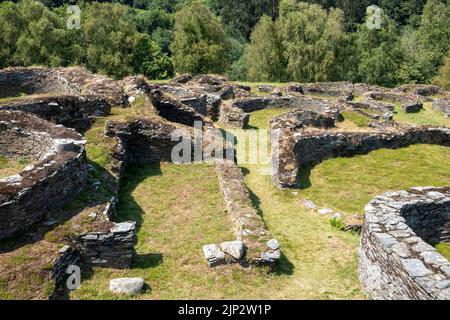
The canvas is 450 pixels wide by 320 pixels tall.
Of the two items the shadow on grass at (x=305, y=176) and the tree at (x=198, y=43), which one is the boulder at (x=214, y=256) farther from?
the tree at (x=198, y=43)

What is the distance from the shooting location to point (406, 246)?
385 inches

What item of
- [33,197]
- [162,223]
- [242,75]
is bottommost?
[242,75]

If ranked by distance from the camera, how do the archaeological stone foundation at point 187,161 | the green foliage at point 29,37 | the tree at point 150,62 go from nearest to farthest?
the archaeological stone foundation at point 187,161, the green foliage at point 29,37, the tree at point 150,62

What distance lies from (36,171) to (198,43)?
45978 millimetres

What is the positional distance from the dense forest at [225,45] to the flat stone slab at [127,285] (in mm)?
43494

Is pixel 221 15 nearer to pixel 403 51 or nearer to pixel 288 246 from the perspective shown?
pixel 403 51

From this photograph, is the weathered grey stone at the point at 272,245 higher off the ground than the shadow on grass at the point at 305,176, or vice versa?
the weathered grey stone at the point at 272,245

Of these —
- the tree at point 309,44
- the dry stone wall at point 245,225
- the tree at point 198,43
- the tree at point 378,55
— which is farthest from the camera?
the tree at point 378,55

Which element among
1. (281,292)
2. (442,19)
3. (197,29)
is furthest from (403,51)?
(281,292)

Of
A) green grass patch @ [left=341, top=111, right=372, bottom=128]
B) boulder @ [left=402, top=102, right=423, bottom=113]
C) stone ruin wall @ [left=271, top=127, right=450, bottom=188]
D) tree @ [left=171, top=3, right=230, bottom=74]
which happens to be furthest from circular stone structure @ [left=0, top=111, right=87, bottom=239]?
tree @ [left=171, top=3, right=230, bottom=74]

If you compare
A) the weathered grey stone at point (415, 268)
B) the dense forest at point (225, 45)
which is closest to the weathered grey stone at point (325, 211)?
the weathered grey stone at point (415, 268)

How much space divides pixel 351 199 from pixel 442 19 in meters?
67.2

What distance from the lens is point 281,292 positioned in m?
11.0

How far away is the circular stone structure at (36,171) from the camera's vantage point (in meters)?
11.1
